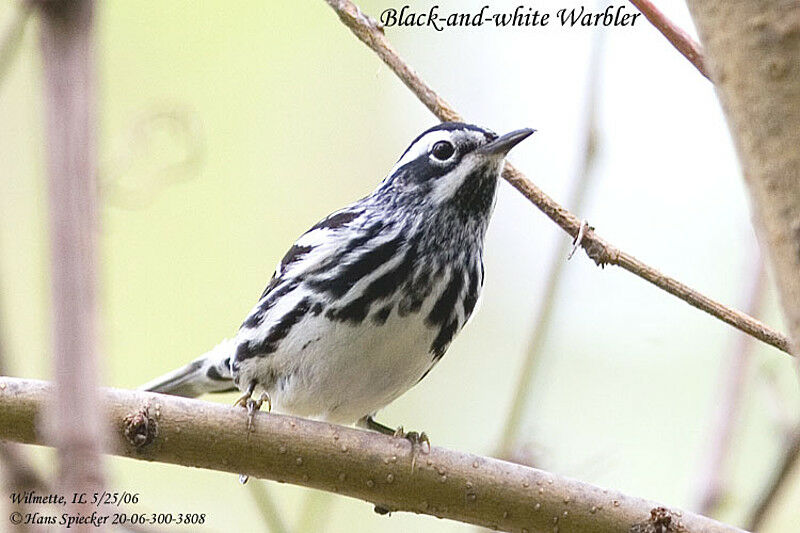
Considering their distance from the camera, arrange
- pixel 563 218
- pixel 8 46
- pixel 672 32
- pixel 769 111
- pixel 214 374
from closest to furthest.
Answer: pixel 769 111, pixel 8 46, pixel 672 32, pixel 563 218, pixel 214 374

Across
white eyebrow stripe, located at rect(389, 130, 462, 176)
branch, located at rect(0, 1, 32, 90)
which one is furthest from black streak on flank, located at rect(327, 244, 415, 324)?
branch, located at rect(0, 1, 32, 90)

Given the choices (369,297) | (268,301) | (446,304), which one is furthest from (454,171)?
(268,301)

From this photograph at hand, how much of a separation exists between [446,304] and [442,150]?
0.65 m

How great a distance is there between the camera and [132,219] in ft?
19.6

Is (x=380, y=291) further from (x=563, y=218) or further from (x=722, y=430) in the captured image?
(x=722, y=430)

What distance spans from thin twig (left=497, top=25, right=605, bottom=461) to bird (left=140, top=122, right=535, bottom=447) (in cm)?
23

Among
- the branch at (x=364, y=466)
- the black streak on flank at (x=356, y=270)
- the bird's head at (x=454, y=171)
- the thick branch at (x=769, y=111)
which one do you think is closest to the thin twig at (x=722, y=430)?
the branch at (x=364, y=466)

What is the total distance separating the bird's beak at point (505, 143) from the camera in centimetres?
335

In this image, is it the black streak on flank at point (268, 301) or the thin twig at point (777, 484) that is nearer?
the thin twig at point (777, 484)

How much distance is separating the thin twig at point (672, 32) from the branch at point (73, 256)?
1.64 m

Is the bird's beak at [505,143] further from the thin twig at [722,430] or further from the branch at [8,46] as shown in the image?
the branch at [8,46]

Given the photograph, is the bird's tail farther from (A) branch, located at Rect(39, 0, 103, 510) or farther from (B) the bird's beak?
(A) branch, located at Rect(39, 0, 103, 510)

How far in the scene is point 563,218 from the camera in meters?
2.55

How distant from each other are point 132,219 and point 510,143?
3.22 m
